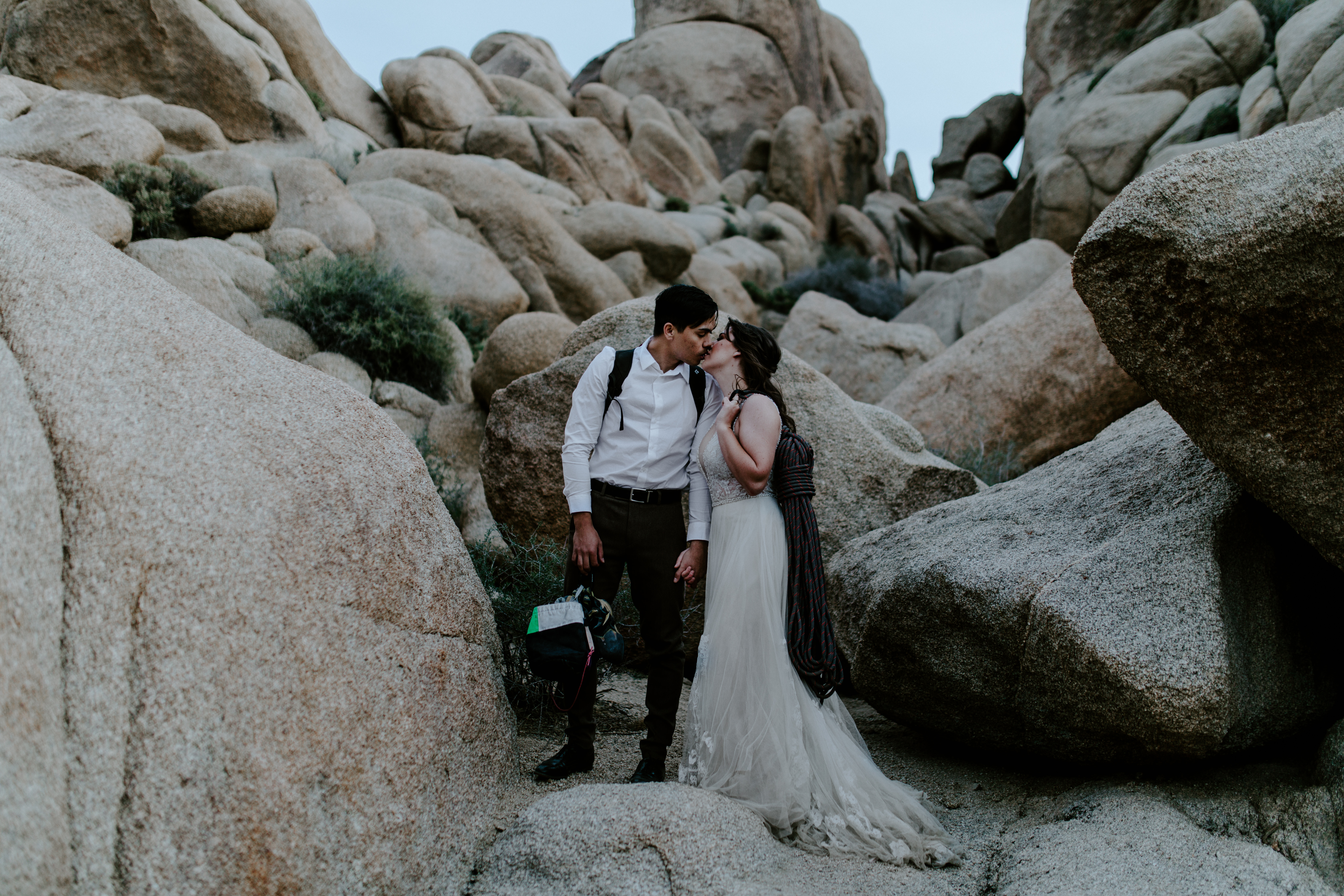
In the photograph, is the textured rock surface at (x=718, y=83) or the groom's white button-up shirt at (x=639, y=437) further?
the textured rock surface at (x=718, y=83)

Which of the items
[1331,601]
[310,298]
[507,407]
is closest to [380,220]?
[310,298]

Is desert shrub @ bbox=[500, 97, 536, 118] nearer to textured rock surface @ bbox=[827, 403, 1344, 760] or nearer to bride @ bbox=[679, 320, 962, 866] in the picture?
bride @ bbox=[679, 320, 962, 866]

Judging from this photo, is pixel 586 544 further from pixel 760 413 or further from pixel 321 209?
pixel 321 209

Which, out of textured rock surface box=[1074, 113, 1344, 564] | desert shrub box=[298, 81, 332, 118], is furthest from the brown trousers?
desert shrub box=[298, 81, 332, 118]

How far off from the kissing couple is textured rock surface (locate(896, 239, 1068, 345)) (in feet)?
31.9

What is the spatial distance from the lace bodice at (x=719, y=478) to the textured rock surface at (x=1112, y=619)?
841 millimetres

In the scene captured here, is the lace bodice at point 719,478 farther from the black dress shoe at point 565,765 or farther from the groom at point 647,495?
the black dress shoe at point 565,765

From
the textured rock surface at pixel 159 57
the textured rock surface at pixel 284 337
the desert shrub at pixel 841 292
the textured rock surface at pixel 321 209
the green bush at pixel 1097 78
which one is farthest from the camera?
the green bush at pixel 1097 78

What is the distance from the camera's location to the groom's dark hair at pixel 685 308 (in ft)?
12.2

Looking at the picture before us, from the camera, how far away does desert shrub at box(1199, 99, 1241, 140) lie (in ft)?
48.7

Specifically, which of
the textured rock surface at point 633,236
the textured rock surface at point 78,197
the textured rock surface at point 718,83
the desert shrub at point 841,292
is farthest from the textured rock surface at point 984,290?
the textured rock surface at point 718,83

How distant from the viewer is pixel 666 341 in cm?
379

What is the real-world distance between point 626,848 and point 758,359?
199 cm

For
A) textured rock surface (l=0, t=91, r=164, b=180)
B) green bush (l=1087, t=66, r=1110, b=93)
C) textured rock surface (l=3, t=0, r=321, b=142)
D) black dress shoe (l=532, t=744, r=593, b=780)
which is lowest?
black dress shoe (l=532, t=744, r=593, b=780)
